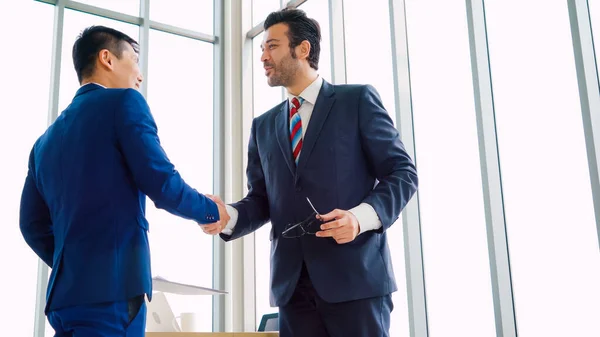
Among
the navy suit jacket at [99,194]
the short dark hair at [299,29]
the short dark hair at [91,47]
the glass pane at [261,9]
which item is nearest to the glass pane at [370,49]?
the glass pane at [261,9]

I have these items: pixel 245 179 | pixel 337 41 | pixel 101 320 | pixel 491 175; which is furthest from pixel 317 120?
pixel 245 179

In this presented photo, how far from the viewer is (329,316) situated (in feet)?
6.13

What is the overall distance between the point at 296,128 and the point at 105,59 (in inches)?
26.3

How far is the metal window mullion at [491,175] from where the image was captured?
2.94 meters

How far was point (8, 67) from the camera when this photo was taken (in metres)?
4.43

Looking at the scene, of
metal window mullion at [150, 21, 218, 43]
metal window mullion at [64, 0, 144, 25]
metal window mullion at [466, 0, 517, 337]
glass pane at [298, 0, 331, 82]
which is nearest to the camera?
metal window mullion at [466, 0, 517, 337]

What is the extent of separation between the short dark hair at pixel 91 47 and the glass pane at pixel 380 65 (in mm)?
1993

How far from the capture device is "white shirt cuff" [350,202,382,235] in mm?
1834

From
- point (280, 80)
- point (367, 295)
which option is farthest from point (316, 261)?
point (280, 80)

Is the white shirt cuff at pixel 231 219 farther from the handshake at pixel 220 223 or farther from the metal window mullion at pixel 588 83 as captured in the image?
the metal window mullion at pixel 588 83

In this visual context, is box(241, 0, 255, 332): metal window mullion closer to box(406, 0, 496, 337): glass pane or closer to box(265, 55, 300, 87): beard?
box(406, 0, 496, 337): glass pane

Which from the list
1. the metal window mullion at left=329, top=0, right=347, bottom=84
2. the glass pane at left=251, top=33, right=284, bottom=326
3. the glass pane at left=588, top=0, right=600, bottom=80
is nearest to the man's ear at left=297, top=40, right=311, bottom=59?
the glass pane at left=588, top=0, right=600, bottom=80

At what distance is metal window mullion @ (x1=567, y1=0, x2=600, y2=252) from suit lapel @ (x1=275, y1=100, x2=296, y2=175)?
132cm

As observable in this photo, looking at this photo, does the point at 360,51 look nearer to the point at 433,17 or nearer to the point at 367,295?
the point at 433,17
